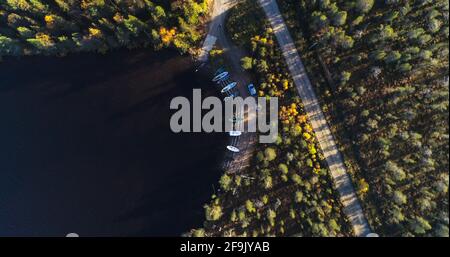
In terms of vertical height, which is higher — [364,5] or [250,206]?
[364,5]

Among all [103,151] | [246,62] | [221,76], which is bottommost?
[103,151]

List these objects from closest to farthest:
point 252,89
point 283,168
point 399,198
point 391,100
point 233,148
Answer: point 399,198
point 391,100
point 283,168
point 252,89
point 233,148

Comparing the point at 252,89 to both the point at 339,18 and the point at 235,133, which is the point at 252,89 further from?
the point at 339,18

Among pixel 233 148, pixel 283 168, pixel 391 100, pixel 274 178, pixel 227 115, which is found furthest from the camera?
pixel 227 115

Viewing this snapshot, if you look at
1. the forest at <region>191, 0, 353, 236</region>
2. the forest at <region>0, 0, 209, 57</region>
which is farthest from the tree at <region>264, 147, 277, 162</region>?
the forest at <region>0, 0, 209, 57</region>

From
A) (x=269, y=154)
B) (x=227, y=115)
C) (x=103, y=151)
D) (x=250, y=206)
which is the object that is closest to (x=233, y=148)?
(x=227, y=115)

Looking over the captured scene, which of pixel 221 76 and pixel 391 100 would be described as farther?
pixel 221 76
